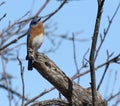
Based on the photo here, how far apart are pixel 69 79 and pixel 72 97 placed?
95 millimetres

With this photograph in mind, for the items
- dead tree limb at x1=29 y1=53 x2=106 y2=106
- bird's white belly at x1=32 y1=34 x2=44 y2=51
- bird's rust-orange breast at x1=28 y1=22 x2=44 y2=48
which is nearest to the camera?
dead tree limb at x1=29 y1=53 x2=106 y2=106

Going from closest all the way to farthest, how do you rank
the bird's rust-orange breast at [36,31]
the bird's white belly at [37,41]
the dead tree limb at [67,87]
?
the dead tree limb at [67,87] < the bird's white belly at [37,41] < the bird's rust-orange breast at [36,31]

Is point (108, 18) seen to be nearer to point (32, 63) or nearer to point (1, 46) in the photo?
point (32, 63)

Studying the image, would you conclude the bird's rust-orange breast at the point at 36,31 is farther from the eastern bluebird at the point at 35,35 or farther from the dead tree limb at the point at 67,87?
the dead tree limb at the point at 67,87

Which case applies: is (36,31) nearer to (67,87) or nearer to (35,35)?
(35,35)

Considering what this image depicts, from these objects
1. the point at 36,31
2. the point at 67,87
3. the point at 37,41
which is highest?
the point at 36,31

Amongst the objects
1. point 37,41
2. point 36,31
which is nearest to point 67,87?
point 37,41

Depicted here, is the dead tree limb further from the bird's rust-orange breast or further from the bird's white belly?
the bird's rust-orange breast

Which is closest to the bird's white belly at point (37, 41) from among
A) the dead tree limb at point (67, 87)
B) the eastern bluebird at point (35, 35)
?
the eastern bluebird at point (35, 35)

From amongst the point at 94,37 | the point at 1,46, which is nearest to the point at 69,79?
the point at 94,37

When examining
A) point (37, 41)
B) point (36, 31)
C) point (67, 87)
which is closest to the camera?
point (67, 87)

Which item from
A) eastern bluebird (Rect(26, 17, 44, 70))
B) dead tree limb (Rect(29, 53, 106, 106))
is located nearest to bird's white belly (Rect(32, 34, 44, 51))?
eastern bluebird (Rect(26, 17, 44, 70))

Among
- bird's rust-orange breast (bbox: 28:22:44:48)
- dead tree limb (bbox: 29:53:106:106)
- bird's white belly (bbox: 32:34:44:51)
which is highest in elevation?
bird's rust-orange breast (bbox: 28:22:44:48)

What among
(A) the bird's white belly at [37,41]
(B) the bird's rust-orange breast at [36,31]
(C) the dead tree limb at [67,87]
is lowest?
(C) the dead tree limb at [67,87]
